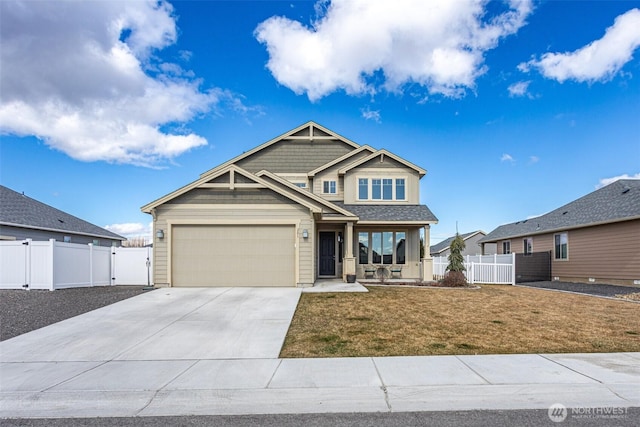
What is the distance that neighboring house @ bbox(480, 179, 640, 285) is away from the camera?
52.7 feet

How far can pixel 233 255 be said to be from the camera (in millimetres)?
13844

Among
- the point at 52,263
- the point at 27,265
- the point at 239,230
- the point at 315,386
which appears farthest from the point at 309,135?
the point at 315,386

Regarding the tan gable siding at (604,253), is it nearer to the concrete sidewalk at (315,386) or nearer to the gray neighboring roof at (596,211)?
the gray neighboring roof at (596,211)

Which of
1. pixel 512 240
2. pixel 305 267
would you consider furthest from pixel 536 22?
Result: pixel 512 240

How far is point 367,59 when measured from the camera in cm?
1683

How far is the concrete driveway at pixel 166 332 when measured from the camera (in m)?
6.36

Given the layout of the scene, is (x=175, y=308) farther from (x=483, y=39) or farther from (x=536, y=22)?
(x=536, y=22)

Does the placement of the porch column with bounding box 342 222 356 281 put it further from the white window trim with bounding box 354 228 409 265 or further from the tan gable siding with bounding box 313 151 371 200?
the tan gable siding with bounding box 313 151 371 200

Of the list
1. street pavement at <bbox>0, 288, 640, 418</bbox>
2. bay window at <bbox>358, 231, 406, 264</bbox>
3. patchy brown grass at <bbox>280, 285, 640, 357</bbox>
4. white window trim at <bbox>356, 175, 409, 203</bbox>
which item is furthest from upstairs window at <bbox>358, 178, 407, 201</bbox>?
street pavement at <bbox>0, 288, 640, 418</bbox>

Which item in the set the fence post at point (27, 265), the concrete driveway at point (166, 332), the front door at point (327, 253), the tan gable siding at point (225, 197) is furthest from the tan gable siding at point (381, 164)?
the fence post at point (27, 265)

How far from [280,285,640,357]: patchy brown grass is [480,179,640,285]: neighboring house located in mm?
6131

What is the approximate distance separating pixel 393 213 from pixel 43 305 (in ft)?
45.3

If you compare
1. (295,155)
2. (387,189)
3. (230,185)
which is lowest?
(230,185)

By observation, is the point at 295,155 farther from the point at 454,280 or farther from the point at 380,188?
the point at 454,280
